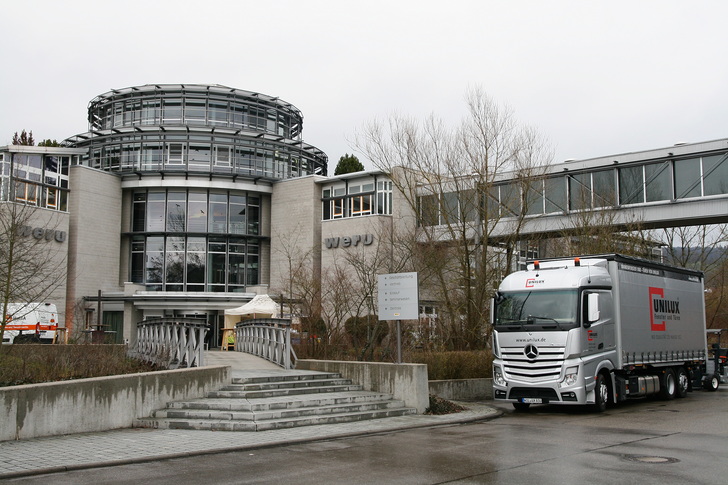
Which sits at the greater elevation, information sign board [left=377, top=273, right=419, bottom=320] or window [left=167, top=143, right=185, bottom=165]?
window [left=167, top=143, right=185, bottom=165]

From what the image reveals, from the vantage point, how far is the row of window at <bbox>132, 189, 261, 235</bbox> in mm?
47000

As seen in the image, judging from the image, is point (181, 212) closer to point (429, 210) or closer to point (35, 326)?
point (35, 326)

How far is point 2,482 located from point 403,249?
18777 mm

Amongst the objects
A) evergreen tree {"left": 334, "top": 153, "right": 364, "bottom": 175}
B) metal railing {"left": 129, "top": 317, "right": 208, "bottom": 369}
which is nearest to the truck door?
metal railing {"left": 129, "top": 317, "right": 208, "bottom": 369}

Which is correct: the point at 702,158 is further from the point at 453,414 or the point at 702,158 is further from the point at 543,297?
the point at 453,414

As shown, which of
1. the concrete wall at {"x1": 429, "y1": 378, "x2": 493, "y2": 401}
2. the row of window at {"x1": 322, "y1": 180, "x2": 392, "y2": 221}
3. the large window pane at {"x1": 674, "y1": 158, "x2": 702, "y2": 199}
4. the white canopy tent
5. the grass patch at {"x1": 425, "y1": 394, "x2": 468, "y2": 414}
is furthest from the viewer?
the row of window at {"x1": 322, "y1": 180, "x2": 392, "y2": 221}

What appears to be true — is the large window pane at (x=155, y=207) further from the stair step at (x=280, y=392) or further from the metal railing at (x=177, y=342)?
the stair step at (x=280, y=392)

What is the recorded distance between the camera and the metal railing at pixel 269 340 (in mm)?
19234

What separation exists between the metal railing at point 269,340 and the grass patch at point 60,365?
3829 mm

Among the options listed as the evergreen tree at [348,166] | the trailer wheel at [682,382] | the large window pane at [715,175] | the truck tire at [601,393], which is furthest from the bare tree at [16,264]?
the evergreen tree at [348,166]

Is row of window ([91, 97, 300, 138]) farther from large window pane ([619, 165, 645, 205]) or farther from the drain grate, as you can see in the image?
the drain grate

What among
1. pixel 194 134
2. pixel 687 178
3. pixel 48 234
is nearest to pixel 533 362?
pixel 687 178

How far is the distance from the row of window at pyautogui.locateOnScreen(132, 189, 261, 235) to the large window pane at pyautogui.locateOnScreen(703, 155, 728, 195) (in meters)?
29.4

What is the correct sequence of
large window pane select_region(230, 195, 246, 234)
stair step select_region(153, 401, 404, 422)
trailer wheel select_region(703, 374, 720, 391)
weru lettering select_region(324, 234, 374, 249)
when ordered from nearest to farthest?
stair step select_region(153, 401, 404, 422) < trailer wheel select_region(703, 374, 720, 391) < weru lettering select_region(324, 234, 374, 249) < large window pane select_region(230, 195, 246, 234)
